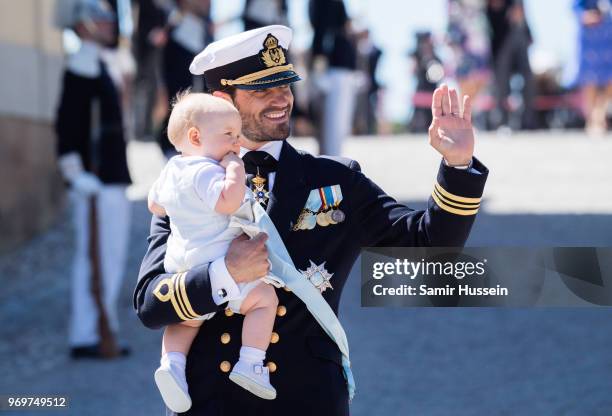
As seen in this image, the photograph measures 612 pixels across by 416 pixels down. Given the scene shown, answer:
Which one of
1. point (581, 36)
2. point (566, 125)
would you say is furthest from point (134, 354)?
point (566, 125)

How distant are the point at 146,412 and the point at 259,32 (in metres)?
4.08

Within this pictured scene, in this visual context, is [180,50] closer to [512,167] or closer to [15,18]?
[15,18]

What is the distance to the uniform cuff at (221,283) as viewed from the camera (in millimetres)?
3176

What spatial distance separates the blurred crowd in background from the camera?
9523 mm

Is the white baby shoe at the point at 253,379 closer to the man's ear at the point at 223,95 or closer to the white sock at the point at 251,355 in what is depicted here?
the white sock at the point at 251,355

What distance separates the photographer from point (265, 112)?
11.5 feet

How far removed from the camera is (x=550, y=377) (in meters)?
7.45

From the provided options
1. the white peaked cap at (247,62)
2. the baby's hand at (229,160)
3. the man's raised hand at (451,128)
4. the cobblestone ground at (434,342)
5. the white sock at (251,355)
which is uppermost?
the white peaked cap at (247,62)

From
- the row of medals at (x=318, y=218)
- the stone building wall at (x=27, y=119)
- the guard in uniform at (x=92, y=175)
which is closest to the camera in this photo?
the row of medals at (x=318, y=218)

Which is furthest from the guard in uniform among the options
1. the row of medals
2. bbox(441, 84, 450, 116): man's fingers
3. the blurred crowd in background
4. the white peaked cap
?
bbox(441, 84, 450, 116): man's fingers

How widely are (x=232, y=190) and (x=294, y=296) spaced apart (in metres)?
0.42

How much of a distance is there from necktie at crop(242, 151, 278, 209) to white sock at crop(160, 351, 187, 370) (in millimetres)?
515

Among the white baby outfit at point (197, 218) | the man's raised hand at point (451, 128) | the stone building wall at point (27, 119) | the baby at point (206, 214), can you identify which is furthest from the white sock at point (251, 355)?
the stone building wall at point (27, 119)

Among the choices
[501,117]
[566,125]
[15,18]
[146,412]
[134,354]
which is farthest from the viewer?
[566,125]
